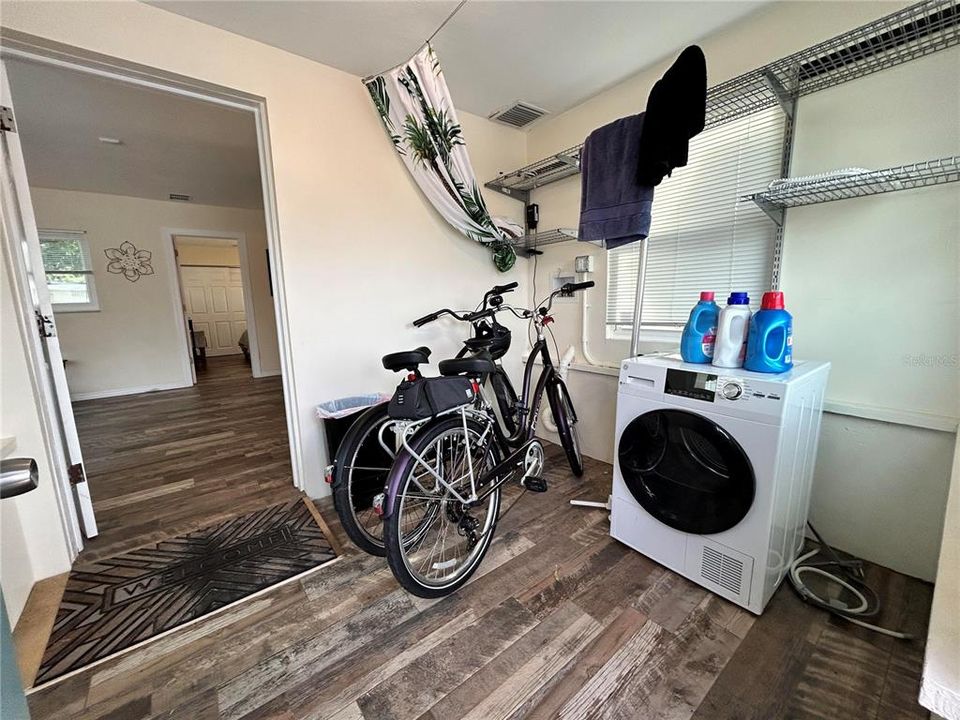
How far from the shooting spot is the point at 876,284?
142 cm

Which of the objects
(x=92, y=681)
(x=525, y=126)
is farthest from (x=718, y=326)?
(x=92, y=681)

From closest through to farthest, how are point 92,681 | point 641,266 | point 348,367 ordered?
point 92,681
point 641,266
point 348,367

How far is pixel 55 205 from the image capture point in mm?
4125

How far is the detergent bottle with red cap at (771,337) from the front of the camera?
1249 millimetres

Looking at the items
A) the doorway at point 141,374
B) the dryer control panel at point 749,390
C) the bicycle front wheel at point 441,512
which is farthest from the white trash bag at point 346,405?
the dryer control panel at point 749,390

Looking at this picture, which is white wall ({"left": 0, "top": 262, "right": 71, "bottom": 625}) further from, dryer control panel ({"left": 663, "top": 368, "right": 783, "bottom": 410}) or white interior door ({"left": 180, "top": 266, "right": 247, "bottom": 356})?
white interior door ({"left": 180, "top": 266, "right": 247, "bottom": 356})

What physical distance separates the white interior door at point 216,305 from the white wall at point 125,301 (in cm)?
253

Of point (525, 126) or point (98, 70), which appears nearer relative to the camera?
point (98, 70)

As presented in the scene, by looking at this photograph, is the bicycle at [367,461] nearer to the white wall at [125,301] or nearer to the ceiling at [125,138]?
the ceiling at [125,138]

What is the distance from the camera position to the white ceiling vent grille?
1285mm

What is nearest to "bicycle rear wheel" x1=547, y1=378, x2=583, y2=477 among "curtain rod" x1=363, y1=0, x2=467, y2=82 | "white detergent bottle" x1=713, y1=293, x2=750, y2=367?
"white detergent bottle" x1=713, y1=293, x2=750, y2=367

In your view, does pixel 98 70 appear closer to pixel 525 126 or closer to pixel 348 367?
pixel 348 367

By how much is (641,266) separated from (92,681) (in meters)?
2.42

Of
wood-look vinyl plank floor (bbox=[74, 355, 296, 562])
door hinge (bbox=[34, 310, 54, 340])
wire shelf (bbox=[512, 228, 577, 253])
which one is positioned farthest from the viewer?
wire shelf (bbox=[512, 228, 577, 253])
